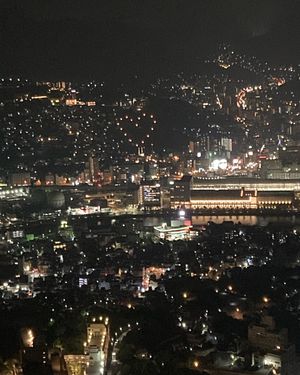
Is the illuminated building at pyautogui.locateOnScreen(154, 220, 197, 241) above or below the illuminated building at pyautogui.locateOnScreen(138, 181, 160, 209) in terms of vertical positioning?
below

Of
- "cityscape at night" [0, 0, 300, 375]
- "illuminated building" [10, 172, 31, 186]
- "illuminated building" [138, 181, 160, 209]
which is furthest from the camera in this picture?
"illuminated building" [10, 172, 31, 186]

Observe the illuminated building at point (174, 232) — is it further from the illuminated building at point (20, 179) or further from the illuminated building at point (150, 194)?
the illuminated building at point (20, 179)

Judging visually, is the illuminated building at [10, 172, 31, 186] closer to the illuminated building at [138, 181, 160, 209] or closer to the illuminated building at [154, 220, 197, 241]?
the illuminated building at [138, 181, 160, 209]

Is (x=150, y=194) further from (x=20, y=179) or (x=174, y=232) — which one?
(x=174, y=232)

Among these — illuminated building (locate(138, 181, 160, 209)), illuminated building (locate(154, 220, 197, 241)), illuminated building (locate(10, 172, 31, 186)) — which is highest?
illuminated building (locate(10, 172, 31, 186))

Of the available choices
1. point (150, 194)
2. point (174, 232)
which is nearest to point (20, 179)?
point (150, 194)

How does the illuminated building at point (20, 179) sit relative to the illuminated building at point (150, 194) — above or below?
above

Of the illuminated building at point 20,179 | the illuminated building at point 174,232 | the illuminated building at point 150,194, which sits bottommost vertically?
the illuminated building at point 174,232

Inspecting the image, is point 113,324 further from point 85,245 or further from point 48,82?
point 48,82

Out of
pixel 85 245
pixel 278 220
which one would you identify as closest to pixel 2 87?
pixel 278 220

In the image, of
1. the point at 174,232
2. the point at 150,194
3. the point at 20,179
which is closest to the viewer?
the point at 174,232

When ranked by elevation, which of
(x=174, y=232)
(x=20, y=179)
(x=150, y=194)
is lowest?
(x=174, y=232)
